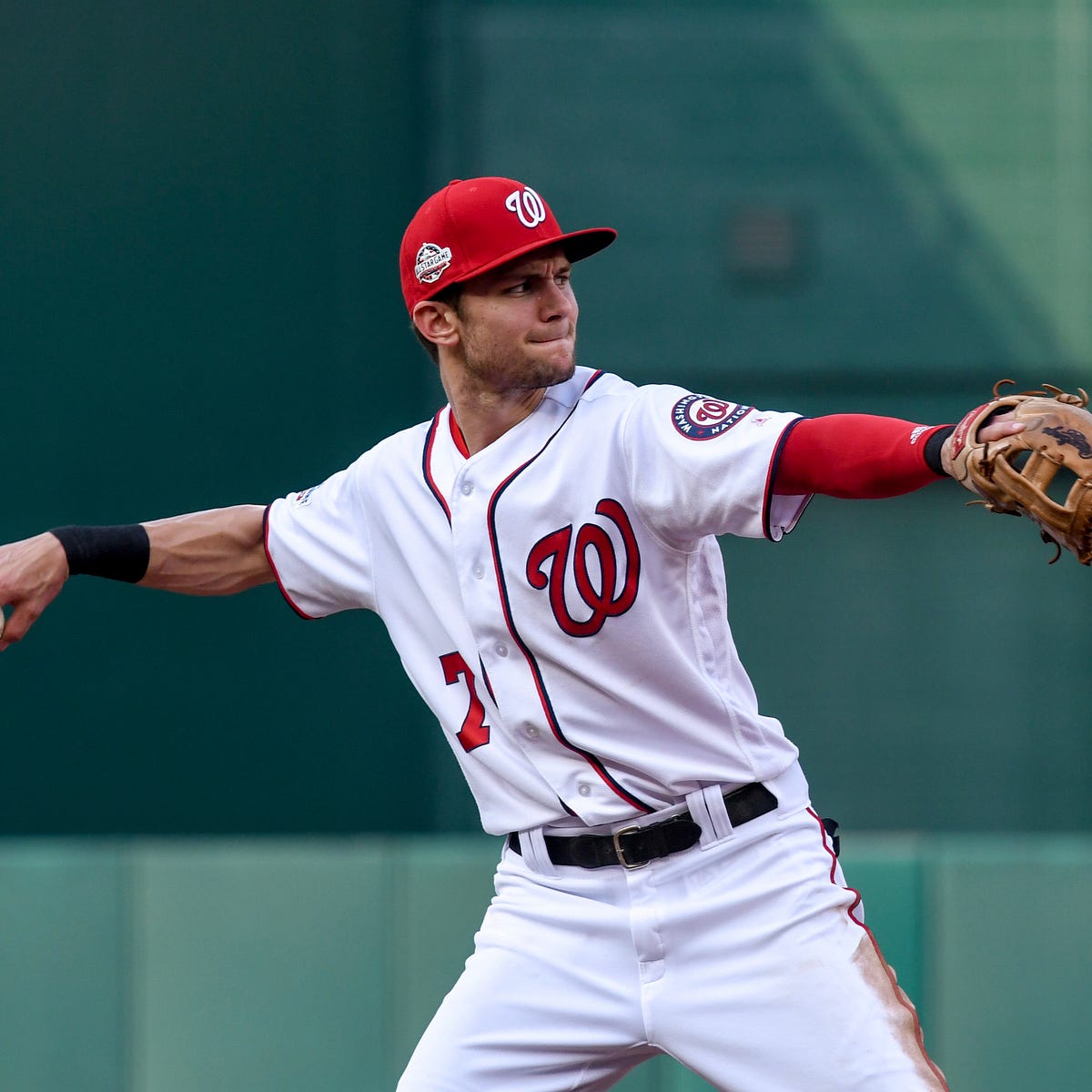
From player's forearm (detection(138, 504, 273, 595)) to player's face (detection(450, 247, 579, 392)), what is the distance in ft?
1.90

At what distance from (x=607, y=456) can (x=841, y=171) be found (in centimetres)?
526

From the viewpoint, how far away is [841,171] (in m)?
7.48

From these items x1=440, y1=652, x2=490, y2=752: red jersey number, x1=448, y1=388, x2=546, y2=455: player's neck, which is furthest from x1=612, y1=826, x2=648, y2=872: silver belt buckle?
x1=448, y1=388, x2=546, y2=455: player's neck

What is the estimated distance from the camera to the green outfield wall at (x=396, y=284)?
747 cm

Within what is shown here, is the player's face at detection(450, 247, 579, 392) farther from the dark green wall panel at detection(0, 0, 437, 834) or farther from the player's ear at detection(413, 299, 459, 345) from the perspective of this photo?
the dark green wall panel at detection(0, 0, 437, 834)

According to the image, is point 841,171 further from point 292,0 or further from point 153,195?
point 153,195

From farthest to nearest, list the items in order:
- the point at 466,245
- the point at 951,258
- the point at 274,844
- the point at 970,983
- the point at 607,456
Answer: the point at 951,258 < the point at 274,844 < the point at 970,983 < the point at 466,245 < the point at 607,456

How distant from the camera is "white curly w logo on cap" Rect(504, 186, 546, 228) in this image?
2.80m

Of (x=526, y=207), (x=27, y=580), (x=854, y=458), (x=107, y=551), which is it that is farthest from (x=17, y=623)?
(x=854, y=458)

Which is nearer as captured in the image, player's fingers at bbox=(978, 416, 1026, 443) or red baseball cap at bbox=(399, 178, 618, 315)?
player's fingers at bbox=(978, 416, 1026, 443)

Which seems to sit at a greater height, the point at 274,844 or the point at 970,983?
the point at 274,844

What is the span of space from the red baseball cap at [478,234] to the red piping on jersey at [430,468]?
23cm

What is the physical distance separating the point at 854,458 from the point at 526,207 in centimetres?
84

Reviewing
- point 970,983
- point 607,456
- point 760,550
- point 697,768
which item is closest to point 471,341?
point 607,456
